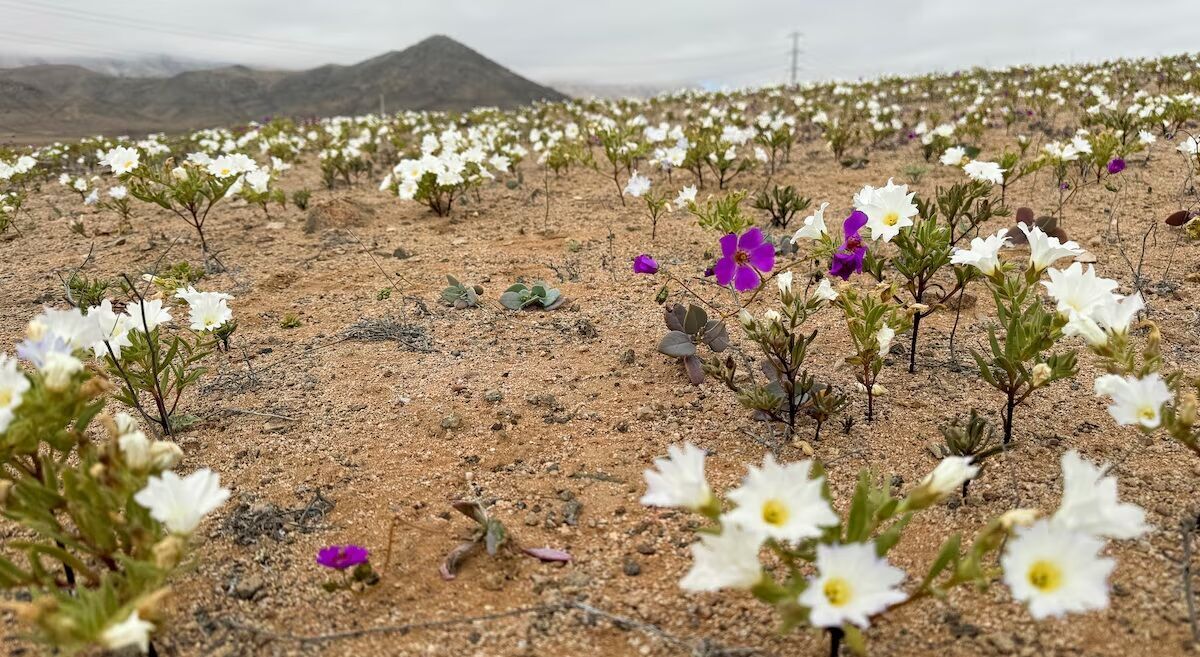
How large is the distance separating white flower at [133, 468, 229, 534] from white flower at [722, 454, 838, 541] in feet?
3.06

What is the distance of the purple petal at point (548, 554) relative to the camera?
6.22 ft

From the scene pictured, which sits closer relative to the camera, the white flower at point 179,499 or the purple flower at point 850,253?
the white flower at point 179,499

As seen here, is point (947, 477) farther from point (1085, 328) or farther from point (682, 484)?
point (1085, 328)

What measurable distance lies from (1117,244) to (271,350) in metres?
4.69

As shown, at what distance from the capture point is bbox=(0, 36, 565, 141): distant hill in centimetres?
4500

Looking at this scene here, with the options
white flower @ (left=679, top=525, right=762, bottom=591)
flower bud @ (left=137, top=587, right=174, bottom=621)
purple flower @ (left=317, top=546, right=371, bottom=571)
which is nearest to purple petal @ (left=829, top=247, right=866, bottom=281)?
white flower @ (left=679, top=525, right=762, bottom=591)

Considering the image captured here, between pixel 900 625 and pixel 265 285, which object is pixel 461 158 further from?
pixel 900 625

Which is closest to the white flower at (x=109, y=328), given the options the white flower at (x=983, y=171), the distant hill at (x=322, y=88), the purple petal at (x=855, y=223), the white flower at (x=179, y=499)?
the white flower at (x=179, y=499)

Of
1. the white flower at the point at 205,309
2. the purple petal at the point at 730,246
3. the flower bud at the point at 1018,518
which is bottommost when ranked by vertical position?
the flower bud at the point at 1018,518

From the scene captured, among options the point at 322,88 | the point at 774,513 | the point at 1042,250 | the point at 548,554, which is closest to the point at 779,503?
the point at 774,513

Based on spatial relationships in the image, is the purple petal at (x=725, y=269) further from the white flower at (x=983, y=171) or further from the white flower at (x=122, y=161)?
the white flower at (x=122, y=161)

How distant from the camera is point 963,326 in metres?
3.23

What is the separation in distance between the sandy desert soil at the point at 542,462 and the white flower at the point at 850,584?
1.42 feet

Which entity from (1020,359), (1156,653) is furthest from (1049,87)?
(1156,653)
